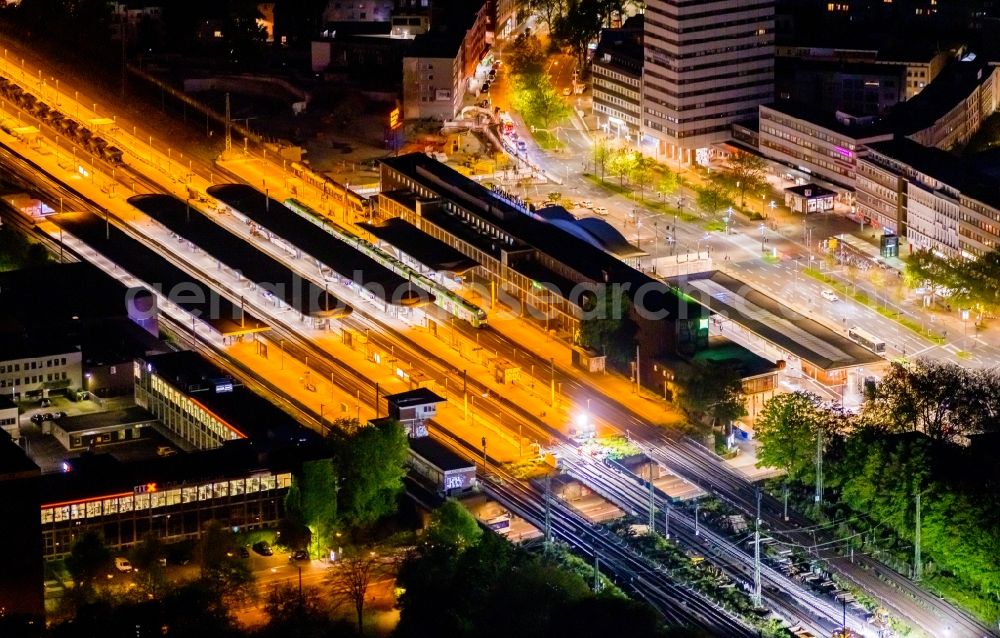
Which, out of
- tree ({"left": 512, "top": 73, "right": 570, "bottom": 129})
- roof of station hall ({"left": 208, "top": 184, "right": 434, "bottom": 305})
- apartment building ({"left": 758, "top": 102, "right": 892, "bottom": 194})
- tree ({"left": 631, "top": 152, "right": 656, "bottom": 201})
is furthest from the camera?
tree ({"left": 512, "top": 73, "right": 570, "bottom": 129})

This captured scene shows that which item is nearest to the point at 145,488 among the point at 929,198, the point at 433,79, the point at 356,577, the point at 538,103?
the point at 356,577

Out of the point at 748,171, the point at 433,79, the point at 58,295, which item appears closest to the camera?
the point at 58,295

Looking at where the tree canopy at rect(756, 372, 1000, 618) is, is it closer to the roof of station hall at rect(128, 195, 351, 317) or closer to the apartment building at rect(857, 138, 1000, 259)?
the apartment building at rect(857, 138, 1000, 259)

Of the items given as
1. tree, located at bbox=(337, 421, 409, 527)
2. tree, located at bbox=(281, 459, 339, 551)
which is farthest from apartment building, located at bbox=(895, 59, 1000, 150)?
tree, located at bbox=(281, 459, 339, 551)

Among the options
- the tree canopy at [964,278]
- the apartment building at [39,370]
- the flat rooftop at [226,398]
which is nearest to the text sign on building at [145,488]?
the flat rooftop at [226,398]

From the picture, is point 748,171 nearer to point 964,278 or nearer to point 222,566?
point 964,278
